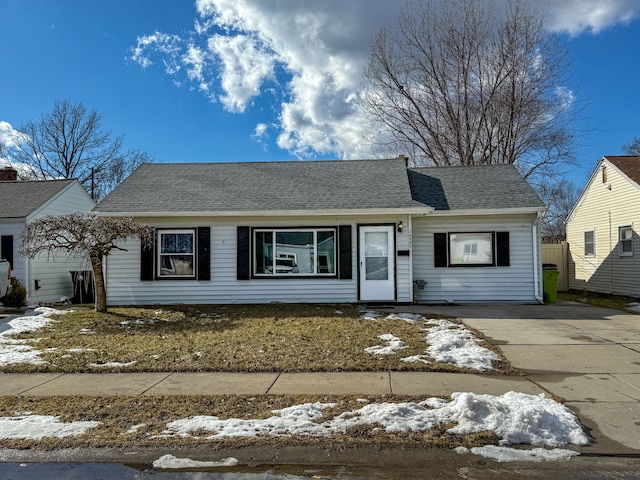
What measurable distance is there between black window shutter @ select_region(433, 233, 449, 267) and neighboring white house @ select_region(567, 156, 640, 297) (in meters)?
7.01

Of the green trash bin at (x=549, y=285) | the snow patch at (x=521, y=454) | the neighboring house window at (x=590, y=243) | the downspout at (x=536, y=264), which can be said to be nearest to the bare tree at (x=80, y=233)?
the snow patch at (x=521, y=454)

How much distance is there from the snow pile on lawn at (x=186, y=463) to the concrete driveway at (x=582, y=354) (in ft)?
10.0

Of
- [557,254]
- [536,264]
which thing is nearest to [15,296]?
[536,264]

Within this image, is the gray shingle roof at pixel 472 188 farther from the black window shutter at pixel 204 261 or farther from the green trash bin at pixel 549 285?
the black window shutter at pixel 204 261

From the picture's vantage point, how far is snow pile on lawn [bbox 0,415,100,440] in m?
4.17

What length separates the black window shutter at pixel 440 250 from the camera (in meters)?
12.9

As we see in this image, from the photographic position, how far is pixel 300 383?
568 cm

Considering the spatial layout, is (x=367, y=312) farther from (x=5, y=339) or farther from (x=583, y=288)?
Result: (x=583, y=288)

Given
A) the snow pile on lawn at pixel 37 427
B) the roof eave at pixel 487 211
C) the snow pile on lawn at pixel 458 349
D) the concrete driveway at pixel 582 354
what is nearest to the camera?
the snow pile on lawn at pixel 37 427

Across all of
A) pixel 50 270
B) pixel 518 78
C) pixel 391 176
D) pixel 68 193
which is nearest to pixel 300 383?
pixel 391 176

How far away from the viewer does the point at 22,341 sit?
8258 millimetres

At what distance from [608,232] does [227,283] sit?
13852 mm

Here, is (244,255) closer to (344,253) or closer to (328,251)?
(328,251)

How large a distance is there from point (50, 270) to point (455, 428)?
15.6 metres
